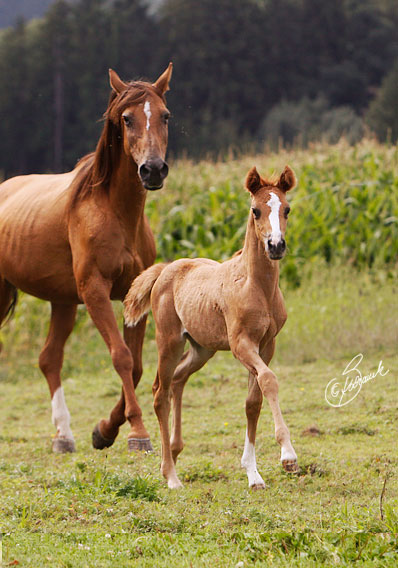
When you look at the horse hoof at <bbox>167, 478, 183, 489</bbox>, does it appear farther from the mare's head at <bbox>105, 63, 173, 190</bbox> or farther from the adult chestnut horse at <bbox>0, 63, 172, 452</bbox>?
the mare's head at <bbox>105, 63, 173, 190</bbox>

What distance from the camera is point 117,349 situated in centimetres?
681

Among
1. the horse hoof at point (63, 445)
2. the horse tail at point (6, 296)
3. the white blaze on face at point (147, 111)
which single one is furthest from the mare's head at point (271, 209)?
the horse tail at point (6, 296)

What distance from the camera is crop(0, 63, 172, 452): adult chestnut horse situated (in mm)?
6551

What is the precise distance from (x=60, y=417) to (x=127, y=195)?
2387 mm

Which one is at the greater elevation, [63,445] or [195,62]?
[195,62]

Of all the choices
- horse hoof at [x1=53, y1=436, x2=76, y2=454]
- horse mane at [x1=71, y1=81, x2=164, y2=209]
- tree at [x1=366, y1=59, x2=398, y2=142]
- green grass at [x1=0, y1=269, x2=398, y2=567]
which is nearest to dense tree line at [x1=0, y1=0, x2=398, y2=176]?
tree at [x1=366, y1=59, x2=398, y2=142]

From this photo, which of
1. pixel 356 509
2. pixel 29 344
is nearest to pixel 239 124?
pixel 29 344

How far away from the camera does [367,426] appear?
7.05 m

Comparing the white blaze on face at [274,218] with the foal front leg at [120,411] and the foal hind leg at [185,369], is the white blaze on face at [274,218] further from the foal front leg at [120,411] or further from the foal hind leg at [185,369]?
the foal front leg at [120,411]

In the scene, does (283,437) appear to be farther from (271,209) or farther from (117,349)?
(117,349)

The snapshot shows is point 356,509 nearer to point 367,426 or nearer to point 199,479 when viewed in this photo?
point 199,479

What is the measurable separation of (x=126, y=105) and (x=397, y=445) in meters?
3.37

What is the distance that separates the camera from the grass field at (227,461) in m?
4.09

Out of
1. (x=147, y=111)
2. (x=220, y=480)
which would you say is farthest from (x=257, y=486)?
(x=147, y=111)
